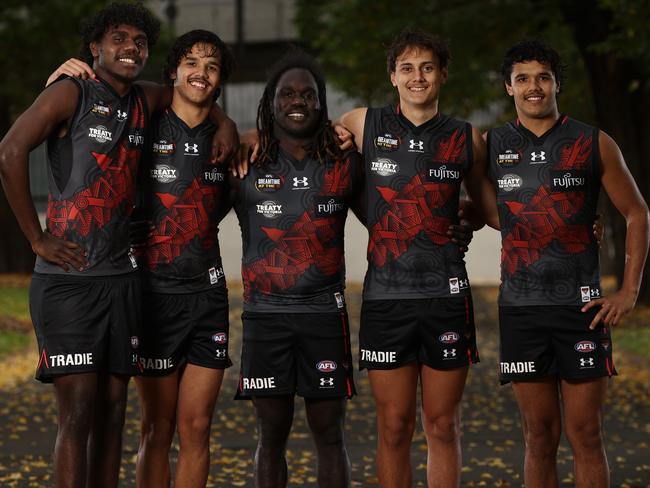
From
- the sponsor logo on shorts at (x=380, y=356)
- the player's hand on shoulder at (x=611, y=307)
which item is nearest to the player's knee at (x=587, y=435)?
the player's hand on shoulder at (x=611, y=307)

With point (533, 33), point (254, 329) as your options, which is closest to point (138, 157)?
point (254, 329)

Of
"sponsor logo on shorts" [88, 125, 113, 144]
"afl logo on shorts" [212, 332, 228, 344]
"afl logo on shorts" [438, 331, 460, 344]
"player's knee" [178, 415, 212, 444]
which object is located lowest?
"player's knee" [178, 415, 212, 444]

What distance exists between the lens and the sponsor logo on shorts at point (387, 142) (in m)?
6.02

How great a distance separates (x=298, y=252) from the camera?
5.93 metres

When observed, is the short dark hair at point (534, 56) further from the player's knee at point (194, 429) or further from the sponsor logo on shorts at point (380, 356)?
the player's knee at point (194, 429)

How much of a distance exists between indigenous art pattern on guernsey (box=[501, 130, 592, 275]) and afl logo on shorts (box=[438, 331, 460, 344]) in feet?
1.37

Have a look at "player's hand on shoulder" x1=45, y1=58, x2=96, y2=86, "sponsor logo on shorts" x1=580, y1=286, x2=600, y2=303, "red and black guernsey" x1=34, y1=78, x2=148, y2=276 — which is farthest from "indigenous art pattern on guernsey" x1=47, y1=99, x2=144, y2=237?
"sponsor logo on shorts" x1=580, y1=286, x2=600, y2=303

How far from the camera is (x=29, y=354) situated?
1545 centimetres

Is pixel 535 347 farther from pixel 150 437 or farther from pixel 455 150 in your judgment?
pixel 150 437

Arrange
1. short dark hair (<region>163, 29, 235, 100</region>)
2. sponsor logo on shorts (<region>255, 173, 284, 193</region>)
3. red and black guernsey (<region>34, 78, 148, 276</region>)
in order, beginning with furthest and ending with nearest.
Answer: short dark hair (<region>163, 29, 235, 100</region>)
sponsor logo on shorts (<region>255, 173, 284, 193</region>)
red and black guernsey (<region>34, 78, 148, 276</region>)

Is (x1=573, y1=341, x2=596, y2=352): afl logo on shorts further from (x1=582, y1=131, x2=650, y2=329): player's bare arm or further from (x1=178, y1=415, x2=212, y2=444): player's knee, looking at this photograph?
(x1=178, y1=415, x2=212, y2=444): player's knee

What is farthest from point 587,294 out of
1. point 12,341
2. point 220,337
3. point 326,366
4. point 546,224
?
point 12,341

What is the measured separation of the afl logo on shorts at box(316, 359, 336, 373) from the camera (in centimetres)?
593

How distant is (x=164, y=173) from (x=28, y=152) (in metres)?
0.70
